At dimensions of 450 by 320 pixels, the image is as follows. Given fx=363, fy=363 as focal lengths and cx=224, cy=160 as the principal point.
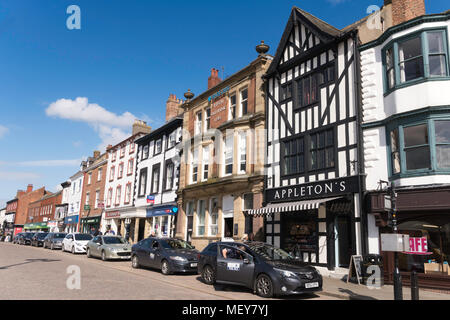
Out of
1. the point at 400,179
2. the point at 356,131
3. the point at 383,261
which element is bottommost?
the point at 383,261

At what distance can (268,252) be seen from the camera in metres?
11.4

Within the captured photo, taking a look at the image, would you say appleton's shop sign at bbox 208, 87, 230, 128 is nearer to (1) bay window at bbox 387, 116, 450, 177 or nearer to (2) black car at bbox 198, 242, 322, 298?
(1) bay window at bbox 387, 116, 450, 177

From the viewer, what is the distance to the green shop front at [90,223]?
4044 cm

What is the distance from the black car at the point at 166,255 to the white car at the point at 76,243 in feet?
35.3

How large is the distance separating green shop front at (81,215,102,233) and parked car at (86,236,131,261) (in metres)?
18.6

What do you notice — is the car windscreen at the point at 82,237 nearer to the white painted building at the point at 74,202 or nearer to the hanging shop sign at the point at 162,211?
the hanging shop sign at the point at 162,211

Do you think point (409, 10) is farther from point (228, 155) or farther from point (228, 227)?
point (228, 227)

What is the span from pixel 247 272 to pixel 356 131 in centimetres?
772

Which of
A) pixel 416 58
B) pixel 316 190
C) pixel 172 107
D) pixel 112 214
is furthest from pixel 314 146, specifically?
pixel 112 214

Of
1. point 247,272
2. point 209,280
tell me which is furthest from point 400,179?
point 209,280

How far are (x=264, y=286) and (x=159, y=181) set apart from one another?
69.3 ft

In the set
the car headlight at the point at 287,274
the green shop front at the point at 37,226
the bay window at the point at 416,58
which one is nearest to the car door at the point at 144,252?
the car headlight at the point at 287,274

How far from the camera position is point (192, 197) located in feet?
81.7
